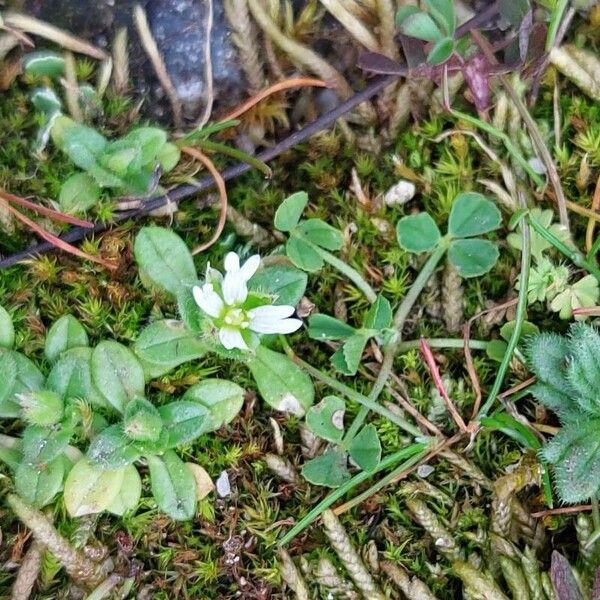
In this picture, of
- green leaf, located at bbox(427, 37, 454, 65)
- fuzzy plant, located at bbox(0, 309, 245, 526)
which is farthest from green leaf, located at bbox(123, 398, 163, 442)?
green leaf, located at bbox(427, 37, 454, 65)

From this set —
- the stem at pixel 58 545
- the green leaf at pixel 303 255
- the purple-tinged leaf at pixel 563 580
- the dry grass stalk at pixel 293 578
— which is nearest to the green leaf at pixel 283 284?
the green leaf at pixel 303 255

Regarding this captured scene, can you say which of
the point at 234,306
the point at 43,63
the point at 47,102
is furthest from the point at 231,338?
the point at 43,63

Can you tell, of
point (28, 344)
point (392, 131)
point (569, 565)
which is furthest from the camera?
point (392, 131)

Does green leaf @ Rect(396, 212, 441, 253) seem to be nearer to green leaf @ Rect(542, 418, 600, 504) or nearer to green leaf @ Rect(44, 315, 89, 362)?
green leaf @ Rect(542, 418, 600, 504)

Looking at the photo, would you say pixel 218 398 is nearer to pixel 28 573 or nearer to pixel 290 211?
pixel 290 211

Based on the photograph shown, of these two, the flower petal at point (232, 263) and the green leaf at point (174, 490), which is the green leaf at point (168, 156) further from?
the green leaf at point (174, 490)

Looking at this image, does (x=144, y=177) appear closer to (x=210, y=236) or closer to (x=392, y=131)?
(x=210, y=236)

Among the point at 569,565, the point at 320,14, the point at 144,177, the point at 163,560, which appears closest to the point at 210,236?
the point at 144,177
